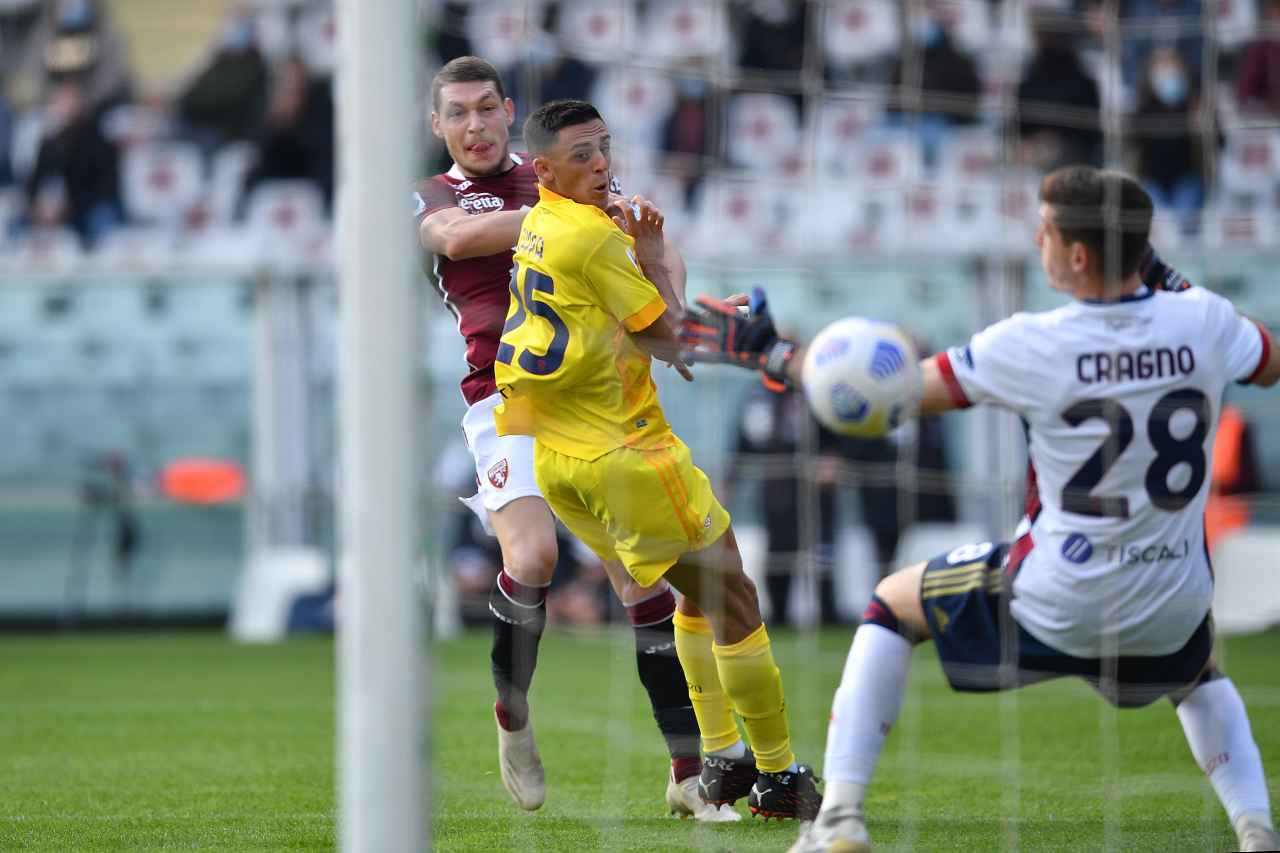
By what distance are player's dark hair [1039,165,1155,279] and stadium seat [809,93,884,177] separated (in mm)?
8502

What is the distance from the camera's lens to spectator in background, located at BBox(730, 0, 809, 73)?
9.92 meters

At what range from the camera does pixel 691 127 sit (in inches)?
476

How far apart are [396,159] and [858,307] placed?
34.1 feet

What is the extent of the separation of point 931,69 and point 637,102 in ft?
7.40

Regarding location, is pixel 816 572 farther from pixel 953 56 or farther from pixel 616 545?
pixel 616 545

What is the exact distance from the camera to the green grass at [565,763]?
4828 mm

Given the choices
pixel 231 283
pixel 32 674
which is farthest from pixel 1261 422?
pixel 32 674

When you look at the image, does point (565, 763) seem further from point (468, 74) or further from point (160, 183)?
point (160, 183)

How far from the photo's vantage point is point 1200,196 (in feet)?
40.5

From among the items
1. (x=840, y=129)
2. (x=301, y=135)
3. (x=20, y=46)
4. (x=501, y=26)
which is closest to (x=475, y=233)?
(x=501, y=26)

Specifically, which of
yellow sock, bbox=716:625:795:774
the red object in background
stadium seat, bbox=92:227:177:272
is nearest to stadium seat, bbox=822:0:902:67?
the red object in background

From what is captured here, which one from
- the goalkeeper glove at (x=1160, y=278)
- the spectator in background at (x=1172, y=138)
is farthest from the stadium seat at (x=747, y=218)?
the goalkeeper glove at (x=1160, y=278)

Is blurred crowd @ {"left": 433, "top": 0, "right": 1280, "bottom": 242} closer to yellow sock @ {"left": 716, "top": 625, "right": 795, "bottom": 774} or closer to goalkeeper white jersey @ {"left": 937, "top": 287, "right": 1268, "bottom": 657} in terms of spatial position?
yellow sock @ {"left": 716, "top": 625, "right": 795, "bottom": 774}

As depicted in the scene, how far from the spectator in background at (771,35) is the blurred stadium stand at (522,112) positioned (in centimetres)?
3
